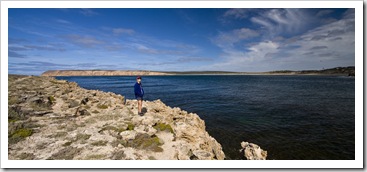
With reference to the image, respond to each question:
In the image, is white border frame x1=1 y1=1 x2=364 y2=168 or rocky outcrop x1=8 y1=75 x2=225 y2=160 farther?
rocky outcrop x1=8 y1=75 x2=225 y2=160

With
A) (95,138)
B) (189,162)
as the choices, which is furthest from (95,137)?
(189,162)

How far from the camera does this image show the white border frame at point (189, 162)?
527cm

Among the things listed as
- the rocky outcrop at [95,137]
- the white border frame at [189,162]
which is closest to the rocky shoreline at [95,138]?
the rocky outcrop at [95,137]

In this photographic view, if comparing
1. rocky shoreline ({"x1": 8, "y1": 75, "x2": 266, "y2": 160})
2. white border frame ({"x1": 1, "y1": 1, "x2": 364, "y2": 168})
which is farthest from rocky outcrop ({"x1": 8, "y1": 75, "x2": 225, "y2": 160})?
white border frame ({"x1": 1, "y1": 1, "x2": 364, "y2": 168})

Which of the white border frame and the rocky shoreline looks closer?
the white border frame

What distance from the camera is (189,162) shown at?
547 centimetres

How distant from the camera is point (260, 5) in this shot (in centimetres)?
665

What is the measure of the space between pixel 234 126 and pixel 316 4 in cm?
1028

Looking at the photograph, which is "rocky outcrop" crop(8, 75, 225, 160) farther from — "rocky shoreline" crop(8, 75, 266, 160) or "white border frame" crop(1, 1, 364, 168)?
"white border frame" crop(1, 1, 364, 168)

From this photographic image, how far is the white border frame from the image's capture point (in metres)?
5.27

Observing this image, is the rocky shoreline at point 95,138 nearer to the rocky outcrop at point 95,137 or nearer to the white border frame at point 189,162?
the rocky outcrop at point 95,137

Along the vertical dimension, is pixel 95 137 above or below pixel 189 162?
above

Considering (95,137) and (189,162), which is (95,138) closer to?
(95,137)

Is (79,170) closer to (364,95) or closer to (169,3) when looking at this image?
(169,3)
